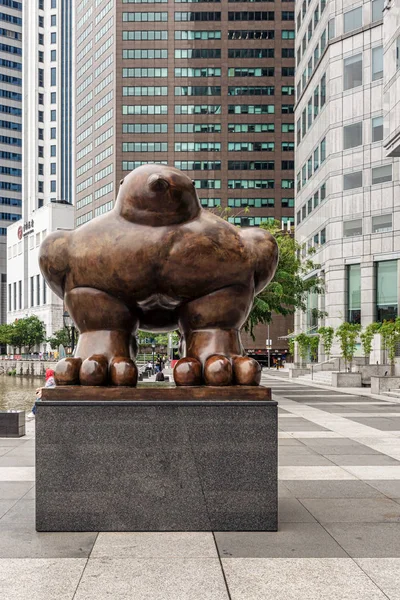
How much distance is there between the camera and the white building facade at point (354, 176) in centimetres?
3812

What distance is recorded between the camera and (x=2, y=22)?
4754 inches

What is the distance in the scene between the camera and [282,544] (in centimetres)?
432

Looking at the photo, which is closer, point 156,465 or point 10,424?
point 156,465

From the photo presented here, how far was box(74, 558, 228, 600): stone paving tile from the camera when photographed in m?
3.45

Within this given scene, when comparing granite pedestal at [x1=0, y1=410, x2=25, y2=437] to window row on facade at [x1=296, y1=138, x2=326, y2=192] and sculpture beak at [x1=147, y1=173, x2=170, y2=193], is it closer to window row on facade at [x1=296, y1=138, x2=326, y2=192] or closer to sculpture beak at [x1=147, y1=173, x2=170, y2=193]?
sculpture beak at [x1=147, y1=173, x2=170, y2=193]

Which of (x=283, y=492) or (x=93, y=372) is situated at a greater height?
(x=93, y=372)

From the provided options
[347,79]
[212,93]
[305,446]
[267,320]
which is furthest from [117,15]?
[305,446]

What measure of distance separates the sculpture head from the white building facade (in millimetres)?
33166

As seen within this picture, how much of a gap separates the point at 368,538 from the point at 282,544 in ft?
2.03

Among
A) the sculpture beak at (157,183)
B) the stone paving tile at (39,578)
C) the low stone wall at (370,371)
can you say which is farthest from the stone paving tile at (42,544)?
the low stone wall at (370,371)

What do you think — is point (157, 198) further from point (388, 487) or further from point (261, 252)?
point (388, 487)

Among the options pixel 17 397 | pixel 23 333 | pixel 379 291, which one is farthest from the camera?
pixel 23 333

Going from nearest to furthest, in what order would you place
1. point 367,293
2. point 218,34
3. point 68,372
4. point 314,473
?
point 68,372 → point 314,473 → point 367,293 → point 218,34

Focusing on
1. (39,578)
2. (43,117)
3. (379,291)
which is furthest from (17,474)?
(43,117)
